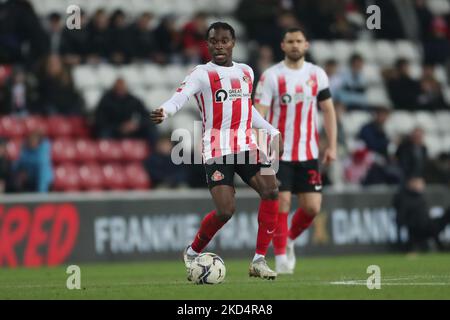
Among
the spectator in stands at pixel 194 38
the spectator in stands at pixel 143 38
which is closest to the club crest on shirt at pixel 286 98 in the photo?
the spectator in stands at pixel 143 38

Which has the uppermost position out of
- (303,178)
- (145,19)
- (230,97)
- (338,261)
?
(145,19)

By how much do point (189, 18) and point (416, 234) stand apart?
253 inches

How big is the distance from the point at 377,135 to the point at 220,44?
1017cm

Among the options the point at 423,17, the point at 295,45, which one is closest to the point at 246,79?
the point at 295,45

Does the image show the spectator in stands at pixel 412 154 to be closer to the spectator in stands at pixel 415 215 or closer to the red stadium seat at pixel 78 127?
the spectator in stands at pixel 415 215

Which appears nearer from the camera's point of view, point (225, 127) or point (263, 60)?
point (225, 127)

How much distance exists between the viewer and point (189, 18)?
22.4 metres

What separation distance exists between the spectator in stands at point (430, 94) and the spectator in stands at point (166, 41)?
506 centimetres

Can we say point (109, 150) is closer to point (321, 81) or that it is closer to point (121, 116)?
point (121, 116)

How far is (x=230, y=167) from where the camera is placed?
1084 centimetres

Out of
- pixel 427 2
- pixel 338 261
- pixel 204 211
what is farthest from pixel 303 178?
pixel 427 2

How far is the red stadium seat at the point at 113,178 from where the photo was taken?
1884cm

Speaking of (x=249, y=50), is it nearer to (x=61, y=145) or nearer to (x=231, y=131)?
(x=61, y=145)

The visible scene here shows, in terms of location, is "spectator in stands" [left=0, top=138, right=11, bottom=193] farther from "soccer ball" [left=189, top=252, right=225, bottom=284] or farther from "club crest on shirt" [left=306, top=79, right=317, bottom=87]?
"soccer ball" [left=189, top=252, right=225, bottom=284]
